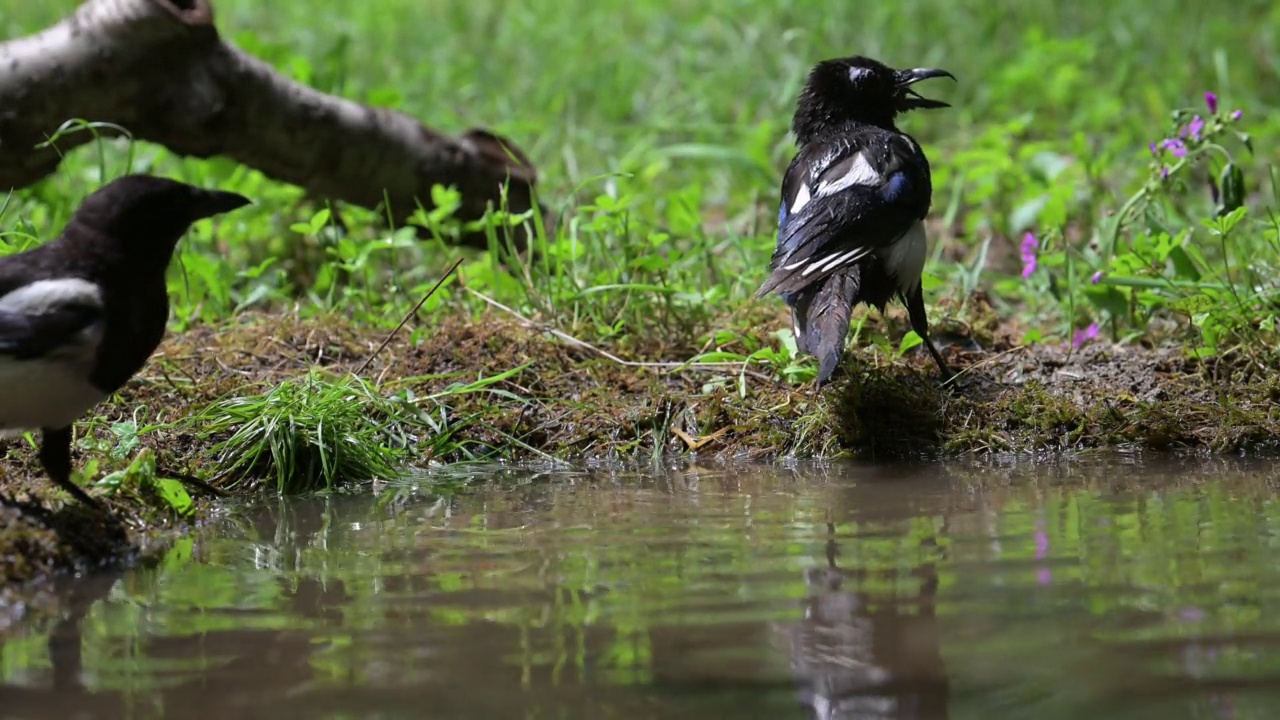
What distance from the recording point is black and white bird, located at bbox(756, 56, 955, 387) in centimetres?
442

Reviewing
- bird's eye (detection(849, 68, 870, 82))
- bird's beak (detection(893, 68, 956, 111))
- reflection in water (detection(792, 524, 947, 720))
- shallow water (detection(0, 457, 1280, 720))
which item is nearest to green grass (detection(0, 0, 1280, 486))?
bird's beak (detection(893, 68, 956, 111))

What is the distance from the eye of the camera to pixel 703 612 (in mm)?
2654

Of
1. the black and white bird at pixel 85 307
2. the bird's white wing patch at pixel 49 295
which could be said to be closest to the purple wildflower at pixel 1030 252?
the black and white bird at pixel 85 307

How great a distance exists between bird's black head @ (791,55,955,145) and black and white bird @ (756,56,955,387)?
178mm

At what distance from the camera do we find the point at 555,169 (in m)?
7.88

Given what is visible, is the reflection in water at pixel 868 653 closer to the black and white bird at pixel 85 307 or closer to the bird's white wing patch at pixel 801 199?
the black and white bird at pixel 85 307

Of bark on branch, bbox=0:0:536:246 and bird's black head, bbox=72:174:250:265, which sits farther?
bark on branch, bbox=0:0:536:246

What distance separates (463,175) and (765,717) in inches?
187

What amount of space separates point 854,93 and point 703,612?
10.5ft

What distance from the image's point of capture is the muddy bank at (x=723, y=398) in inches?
175

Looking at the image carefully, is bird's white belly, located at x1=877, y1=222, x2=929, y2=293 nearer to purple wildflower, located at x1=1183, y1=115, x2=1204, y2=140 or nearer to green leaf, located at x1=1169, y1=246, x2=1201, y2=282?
green leaf, located at x1=1169, y1=246, x2=1201, y2=282

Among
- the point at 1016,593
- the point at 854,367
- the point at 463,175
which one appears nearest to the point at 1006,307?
the point at 854,367

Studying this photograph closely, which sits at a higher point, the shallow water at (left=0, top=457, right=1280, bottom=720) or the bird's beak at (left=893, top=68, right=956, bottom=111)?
the bird's beak at (left=893, top=68, right=956, bottom=111)

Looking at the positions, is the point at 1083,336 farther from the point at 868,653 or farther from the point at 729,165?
the point at 868,653
